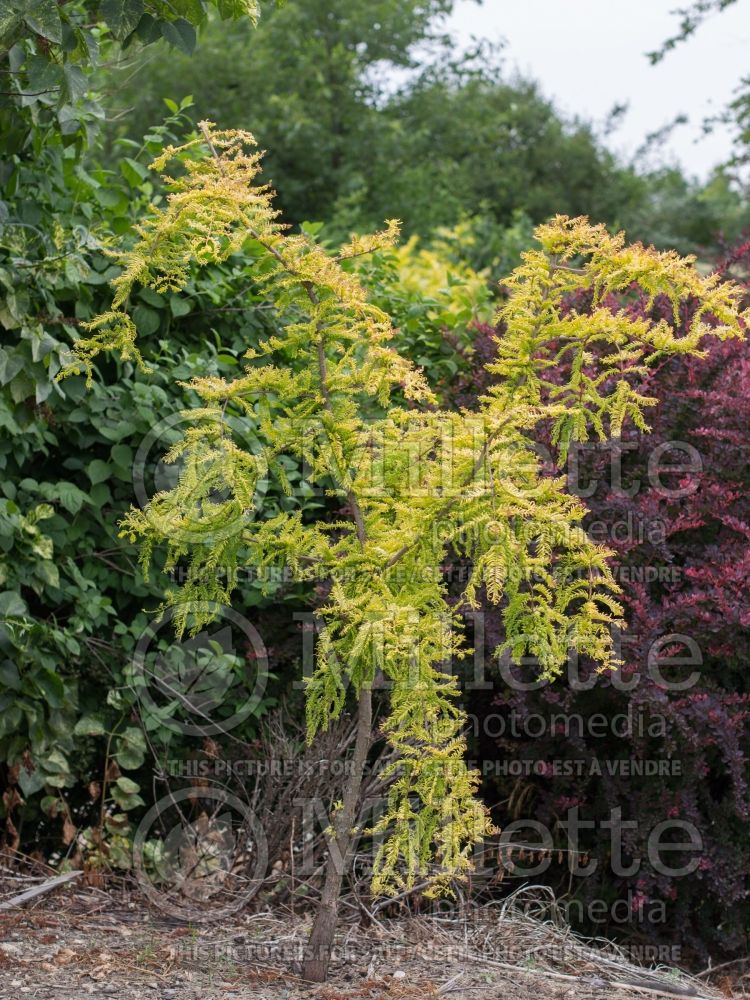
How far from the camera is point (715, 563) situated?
3.96 meters

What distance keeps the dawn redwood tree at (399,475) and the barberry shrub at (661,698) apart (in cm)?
84

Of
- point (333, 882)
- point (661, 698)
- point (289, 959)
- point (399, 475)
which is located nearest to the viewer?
point (399, 475)

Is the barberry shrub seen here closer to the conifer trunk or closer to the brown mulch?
the brown mulch

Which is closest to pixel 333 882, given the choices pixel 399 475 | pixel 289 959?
pixel 289 959

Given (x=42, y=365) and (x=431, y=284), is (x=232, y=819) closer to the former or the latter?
(x=42, y=365)

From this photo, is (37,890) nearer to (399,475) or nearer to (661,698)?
(399,475)

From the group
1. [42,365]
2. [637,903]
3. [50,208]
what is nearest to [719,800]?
[637,903]

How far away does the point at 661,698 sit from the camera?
369 centimetres

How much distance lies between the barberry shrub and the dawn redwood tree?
845 millimetres

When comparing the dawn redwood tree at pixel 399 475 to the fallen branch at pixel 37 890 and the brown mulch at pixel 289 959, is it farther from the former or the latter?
the fallen branch at pixel 37 890

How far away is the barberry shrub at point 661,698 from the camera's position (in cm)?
379

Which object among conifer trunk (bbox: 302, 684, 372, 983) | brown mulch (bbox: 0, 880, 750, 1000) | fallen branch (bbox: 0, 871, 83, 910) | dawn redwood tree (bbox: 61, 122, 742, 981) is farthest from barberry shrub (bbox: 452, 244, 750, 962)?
fallen branch (bbox: 0, 871, 83, 910)

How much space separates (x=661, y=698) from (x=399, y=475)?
52.8 inches

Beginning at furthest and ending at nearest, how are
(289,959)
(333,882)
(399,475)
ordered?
1. (289,959)
2. (333,882)
3. (399,475)
